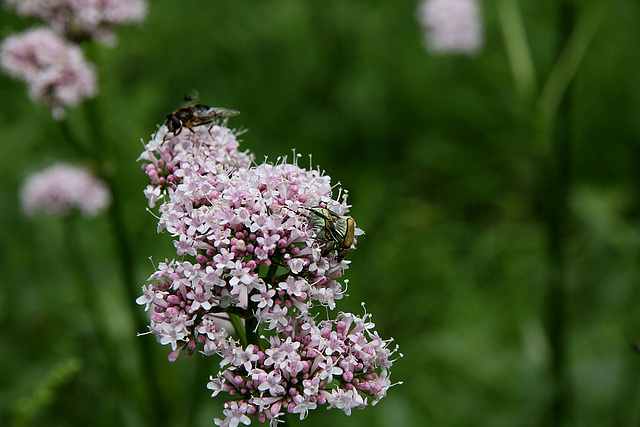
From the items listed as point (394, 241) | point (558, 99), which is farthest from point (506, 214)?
point (558, 99)

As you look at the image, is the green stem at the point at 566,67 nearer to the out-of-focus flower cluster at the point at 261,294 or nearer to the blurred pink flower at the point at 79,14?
the out-of-focus flower cluster at the point at 261,294

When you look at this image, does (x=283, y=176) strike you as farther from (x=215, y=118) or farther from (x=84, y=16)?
(x=84, y=16)

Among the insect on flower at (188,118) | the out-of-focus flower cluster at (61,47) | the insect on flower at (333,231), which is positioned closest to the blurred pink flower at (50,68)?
the out-of-focus flower cluster at (61,47)

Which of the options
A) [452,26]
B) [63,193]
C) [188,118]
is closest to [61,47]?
[63,193]

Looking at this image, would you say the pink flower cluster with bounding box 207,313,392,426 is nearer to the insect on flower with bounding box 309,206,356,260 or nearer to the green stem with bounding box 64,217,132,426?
the insect on flower with bounding box 309,206,356,260

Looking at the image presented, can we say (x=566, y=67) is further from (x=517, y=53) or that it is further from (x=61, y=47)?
(x=61, y=47)

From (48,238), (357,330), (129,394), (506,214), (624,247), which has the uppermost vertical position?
(506,214)
